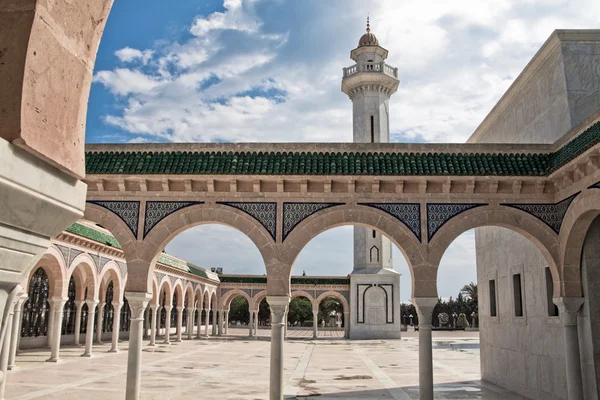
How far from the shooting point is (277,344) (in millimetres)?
8539

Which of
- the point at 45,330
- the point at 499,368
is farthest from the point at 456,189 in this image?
the point at 45,330

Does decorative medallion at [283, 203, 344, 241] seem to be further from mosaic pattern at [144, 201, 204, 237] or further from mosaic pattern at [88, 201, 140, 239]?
mosaic pattern at [88, 201, 140, 239]

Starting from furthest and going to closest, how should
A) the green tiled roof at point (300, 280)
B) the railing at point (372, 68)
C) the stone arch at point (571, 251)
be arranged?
the green tiled roof at point (300, 280)
the railing at point (372, 68)
the stone arch at point (571, 251)

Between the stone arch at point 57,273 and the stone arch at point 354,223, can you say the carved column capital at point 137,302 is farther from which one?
the stone arch at point 57,273

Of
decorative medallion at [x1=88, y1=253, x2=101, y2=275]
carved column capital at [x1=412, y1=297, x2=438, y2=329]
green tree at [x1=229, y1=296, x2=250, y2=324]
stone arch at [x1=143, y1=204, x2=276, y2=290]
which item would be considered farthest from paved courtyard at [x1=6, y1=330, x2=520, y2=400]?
green tree at [x1=229, y1=296, x2=250, y2=324]

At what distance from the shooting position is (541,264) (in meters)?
9.55

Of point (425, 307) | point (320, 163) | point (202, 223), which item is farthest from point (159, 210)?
point (425, 307)

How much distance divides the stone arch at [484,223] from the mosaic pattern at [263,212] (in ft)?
8.62

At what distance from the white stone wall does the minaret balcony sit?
51.4ft

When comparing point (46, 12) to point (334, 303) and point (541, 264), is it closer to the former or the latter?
point (541, 264)

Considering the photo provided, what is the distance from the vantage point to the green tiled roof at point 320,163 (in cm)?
877

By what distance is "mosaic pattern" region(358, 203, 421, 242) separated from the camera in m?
8.85

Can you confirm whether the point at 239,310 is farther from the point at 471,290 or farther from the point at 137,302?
the point at 137,302

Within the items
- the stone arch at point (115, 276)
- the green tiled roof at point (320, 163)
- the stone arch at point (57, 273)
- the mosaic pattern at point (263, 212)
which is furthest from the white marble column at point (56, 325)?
the mosaic pattern at point (263, 212)
